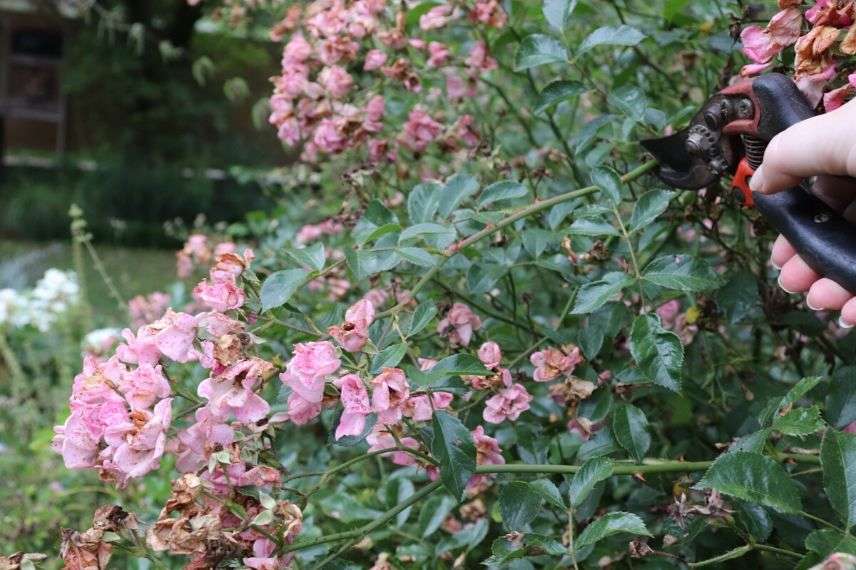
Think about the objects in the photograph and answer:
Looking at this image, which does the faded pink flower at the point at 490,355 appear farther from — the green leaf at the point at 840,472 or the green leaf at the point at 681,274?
the green leaf at the point at 840,472

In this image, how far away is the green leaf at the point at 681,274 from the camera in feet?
3.25

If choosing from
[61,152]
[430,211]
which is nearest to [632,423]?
[430,211]

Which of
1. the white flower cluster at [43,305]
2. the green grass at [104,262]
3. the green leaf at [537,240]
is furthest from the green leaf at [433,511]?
the green grass at [104,262]

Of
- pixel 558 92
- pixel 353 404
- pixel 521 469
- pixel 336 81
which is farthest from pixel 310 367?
pixel 336 81

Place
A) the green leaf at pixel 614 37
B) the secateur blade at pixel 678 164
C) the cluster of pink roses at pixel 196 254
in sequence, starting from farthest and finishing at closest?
the cluster of pink roses at pixel 196 254, the green leaf at pixel 614 37, the secateur blade at pixel 678 164

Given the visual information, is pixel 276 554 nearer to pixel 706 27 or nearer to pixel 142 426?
pixel 142 426

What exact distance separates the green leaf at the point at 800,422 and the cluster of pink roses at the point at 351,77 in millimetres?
797

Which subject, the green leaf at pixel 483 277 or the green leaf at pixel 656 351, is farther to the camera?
the green leaf at pixel 483 277

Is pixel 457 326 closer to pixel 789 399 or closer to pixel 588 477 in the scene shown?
pixel 588 477

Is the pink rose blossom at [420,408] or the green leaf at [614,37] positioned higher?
the green leaf at [614,37]

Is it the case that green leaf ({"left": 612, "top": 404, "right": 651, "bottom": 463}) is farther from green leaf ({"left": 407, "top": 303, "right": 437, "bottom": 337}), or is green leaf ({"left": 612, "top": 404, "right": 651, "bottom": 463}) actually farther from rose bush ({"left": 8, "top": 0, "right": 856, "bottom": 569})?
green leaf ({"left": 407, "top": 303, "right": 437, "bottom": 337})

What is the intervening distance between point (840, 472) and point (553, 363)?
1.22 ft

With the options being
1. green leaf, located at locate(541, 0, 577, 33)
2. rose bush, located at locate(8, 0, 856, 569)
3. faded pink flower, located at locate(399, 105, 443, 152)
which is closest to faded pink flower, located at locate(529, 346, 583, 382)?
rose bush, located at locate(8, 0, 856, 569)

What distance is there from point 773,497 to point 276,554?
16.8 inches
